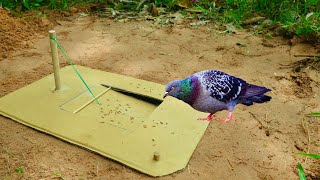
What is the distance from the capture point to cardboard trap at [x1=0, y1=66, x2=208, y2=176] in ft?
7.64

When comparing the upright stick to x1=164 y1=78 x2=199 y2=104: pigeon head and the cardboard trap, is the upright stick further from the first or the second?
x1=164 y1=78 x2=199 y2=104: pigeon head

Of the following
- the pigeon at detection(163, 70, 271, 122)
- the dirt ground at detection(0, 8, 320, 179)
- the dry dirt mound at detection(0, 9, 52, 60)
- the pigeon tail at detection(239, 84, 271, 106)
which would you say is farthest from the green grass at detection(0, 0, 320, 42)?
the pigeon at detection(163, 70, 271, 122)

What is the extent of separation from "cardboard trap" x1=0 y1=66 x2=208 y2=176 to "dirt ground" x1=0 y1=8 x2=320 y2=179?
78 millimetres

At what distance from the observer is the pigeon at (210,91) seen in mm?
2133

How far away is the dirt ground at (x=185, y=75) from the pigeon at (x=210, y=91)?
0.41 meters

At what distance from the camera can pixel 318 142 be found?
2518 millimetres

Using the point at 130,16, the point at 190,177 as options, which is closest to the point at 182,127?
the point at 190,177

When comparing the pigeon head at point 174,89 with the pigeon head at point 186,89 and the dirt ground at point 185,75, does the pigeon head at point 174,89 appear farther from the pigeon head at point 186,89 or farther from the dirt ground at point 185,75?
the dirt ground at point 185,75

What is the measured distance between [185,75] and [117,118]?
40.2 inches

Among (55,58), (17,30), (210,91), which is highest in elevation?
(210,91)

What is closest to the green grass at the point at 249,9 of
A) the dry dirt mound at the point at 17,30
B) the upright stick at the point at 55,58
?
the dry dirt mound at the point at 17,30

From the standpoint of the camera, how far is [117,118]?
2725mm

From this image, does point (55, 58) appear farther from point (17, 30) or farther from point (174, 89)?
point (17, 30)

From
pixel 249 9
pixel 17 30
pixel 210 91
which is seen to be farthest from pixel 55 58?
pixel 249 9
